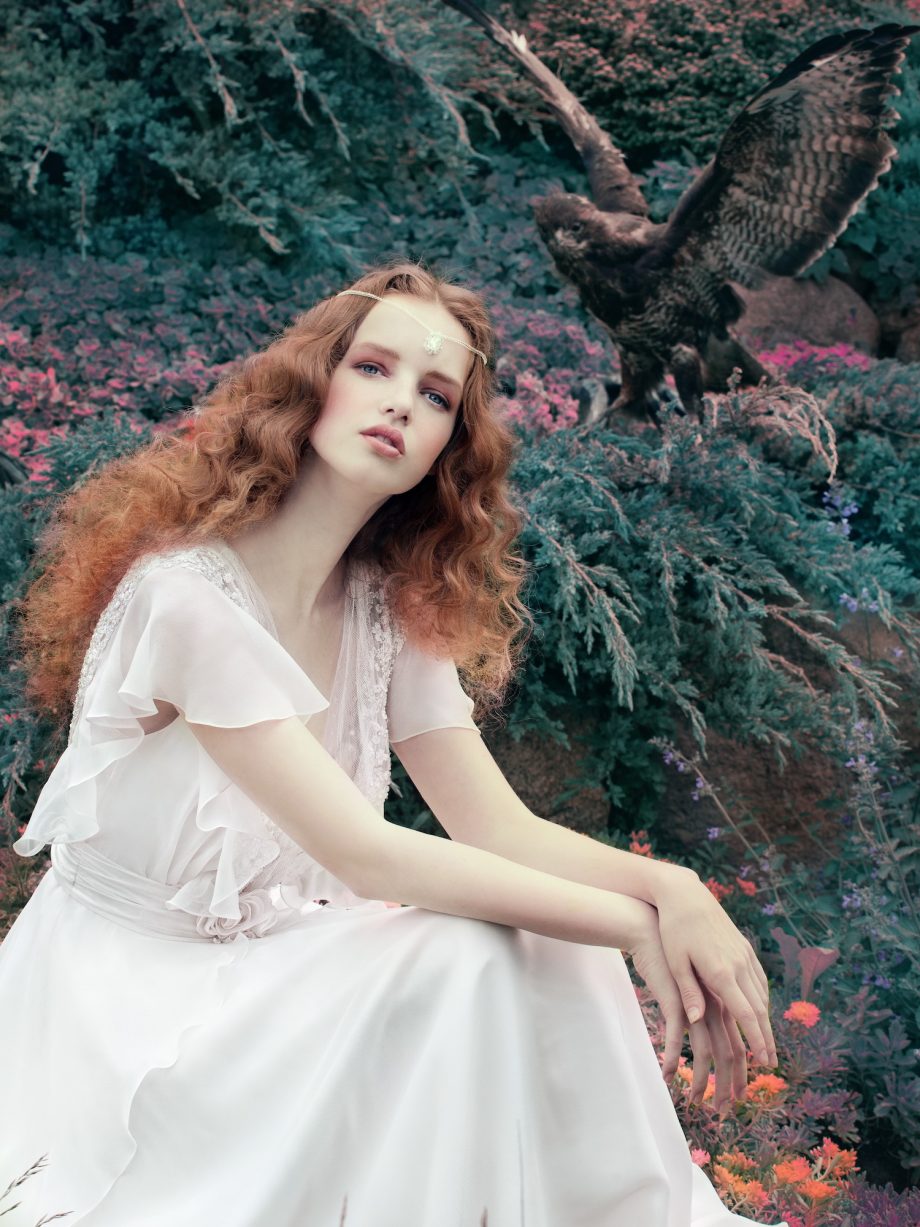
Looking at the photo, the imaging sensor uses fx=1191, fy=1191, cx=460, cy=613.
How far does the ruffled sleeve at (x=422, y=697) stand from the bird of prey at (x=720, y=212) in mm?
1922

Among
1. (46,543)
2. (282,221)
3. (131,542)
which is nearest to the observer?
(131,542)

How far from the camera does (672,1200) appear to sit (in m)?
1.45

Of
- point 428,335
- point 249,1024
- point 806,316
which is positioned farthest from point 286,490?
point 806,316

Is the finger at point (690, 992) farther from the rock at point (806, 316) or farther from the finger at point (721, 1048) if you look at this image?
the rock at point (806, 316)

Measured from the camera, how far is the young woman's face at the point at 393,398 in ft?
5.88

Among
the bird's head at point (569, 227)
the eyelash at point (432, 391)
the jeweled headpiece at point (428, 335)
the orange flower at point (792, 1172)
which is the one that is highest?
the jeweled headpiece at point (428, 335)

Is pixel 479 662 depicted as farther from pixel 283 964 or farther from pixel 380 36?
pixel 380 36

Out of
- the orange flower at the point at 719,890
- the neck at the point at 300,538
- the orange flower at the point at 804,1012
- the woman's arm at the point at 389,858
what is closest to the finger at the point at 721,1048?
the woman's arm at the point at 389,858

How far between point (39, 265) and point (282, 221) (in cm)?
82

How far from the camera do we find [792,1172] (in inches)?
69.9

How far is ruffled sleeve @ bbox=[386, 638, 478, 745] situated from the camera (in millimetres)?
1977

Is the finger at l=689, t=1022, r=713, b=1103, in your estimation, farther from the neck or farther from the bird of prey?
the bird of prey

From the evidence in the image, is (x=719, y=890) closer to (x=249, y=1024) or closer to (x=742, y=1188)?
(x=742, y=1188)

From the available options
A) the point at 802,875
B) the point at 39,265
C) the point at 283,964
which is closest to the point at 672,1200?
the point at 283,964
